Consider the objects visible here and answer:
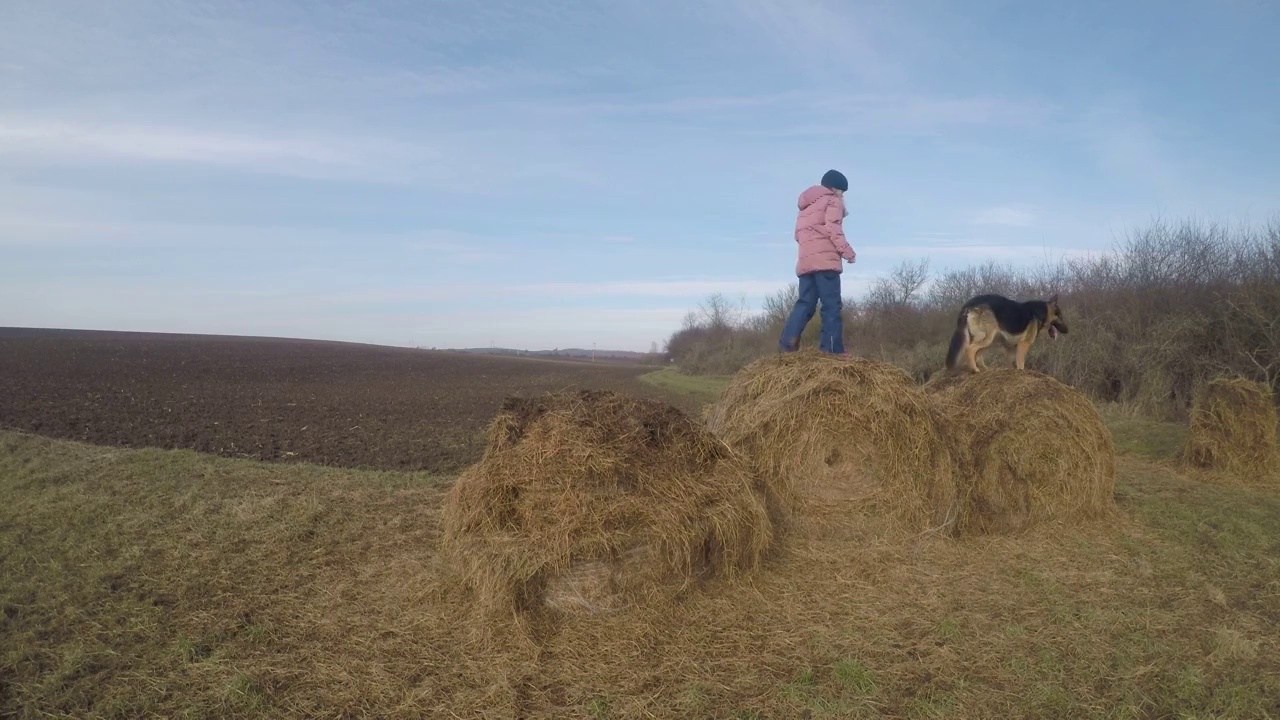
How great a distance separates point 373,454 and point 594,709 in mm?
8635

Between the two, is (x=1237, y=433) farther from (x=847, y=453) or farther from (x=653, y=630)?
(x=653, y=630)

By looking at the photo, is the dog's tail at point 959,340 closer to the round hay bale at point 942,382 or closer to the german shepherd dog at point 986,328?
the german shepherd dog at point 986,328

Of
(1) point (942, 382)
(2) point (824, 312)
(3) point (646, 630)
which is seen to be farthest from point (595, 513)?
(1) point (942, 382)

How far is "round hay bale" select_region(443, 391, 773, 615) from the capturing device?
181 inches

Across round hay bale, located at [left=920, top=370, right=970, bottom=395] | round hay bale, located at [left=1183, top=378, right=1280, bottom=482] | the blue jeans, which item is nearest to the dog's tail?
round hay bale, located at [left=920, top=370, right=970, bottom=395]

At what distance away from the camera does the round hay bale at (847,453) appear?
20.1 feet

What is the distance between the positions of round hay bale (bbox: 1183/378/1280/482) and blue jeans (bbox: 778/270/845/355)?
541cm

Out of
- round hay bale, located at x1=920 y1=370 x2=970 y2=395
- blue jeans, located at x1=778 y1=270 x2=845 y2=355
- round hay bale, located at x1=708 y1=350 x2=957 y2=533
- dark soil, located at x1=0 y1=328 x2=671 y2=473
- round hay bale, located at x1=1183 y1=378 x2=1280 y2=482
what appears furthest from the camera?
dark soil, located at x1=0 y1=328 x2=671 y2=473

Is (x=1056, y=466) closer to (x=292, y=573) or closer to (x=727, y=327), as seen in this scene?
(x=292, y=573)

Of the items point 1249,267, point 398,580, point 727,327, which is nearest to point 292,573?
point 398,580

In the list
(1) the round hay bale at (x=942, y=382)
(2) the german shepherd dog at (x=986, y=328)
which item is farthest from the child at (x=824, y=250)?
(2) the german shepherd dog at (x=986, y=328)

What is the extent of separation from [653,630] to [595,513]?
756 millimetres

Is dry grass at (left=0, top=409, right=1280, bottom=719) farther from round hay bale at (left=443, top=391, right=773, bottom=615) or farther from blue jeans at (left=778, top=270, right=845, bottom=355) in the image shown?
blue jeans at (left=778, top=270, right=845, bottom=355)

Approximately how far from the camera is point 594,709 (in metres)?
3.71
